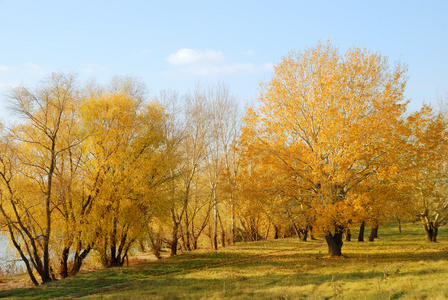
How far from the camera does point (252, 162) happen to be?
19781mm

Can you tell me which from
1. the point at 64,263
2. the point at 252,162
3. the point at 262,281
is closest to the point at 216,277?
the point at 262,281

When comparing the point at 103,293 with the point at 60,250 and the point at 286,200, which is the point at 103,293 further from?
the point at 286,200

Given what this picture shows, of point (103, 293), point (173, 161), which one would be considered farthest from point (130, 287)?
point (173, 161)

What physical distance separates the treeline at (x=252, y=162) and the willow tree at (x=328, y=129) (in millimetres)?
62

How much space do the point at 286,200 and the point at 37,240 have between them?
43.5ft

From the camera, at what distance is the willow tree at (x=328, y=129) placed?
53.4 ft

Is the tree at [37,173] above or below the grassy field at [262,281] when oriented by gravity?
above

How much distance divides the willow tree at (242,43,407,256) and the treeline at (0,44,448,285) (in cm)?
6

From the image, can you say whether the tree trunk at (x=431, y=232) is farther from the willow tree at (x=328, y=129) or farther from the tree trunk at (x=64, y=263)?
the tree trunk at (x=64, y=263)

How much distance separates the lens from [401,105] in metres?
17.5

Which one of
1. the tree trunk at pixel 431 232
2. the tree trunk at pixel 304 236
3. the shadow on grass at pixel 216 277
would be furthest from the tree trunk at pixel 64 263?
the tree trunk at pixel 431 232

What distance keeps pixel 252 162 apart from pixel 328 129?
476 cm

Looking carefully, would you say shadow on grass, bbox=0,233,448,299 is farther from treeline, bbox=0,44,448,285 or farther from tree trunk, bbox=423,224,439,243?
tree trunk, bbox=423,224,439,243

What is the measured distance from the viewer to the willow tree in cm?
1628
